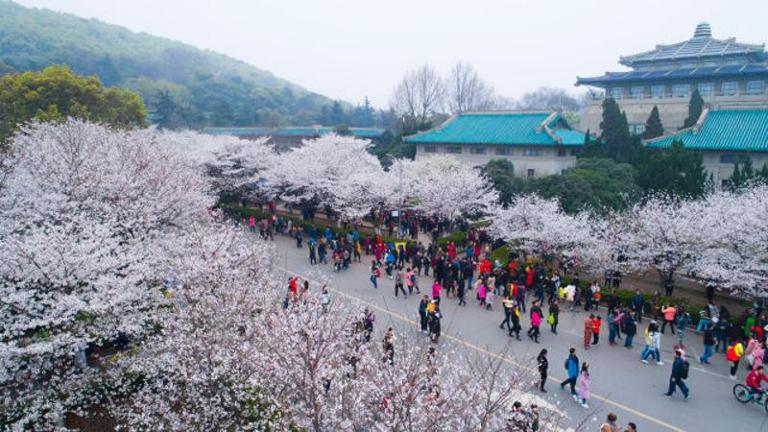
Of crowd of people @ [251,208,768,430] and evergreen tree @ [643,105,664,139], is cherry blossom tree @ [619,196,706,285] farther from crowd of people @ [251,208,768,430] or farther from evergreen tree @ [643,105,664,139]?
evergreen tree @ [643,105,664,139]

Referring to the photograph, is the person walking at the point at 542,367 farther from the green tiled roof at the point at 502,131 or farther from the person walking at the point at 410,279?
the green tiled roof at the point at 502,131

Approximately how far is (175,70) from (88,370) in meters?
148

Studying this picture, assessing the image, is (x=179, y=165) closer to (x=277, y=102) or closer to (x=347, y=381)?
(x=347, y=381)

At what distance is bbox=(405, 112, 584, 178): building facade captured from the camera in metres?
37.4

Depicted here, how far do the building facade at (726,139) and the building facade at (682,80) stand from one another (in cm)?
172

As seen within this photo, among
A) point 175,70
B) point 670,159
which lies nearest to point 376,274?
point 670,159

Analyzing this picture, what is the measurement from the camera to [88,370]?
13.4 metres

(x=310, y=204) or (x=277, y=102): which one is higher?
(x=277, y=102)

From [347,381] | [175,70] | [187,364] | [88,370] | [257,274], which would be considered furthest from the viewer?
[175,70]

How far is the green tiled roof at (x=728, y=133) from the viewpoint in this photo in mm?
31828

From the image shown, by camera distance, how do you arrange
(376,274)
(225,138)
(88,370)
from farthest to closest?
(225,138)
(376,274)
(88,370)

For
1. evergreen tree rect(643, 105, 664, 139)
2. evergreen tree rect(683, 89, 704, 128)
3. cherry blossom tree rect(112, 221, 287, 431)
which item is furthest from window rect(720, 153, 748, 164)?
cherry blossom tree rect(112, 221, 287, 431)

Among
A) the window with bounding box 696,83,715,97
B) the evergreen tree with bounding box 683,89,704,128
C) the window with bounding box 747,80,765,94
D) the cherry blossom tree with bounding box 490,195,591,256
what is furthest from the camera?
the window with bounding box 696,83,715,97

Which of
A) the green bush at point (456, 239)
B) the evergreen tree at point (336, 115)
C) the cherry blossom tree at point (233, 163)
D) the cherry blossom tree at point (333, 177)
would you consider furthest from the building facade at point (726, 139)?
the evergreen tree at point (336, 115)
